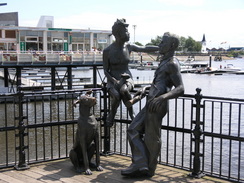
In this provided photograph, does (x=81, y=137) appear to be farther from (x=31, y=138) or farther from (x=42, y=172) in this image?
(x=31, y=138)

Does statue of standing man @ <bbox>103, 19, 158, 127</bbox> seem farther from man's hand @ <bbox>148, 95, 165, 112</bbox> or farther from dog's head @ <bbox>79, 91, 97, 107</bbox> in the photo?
man's hand @ <bbox>148, 95, 165, 112</bbox>

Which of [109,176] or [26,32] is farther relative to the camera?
[26,32]

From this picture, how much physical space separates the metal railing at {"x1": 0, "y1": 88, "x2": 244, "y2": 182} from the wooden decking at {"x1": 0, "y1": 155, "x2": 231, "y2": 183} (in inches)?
7.6

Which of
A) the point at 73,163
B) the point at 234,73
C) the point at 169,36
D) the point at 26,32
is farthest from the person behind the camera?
the point at 234,73

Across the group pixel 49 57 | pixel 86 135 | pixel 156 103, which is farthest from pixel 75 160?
pixel 49 57

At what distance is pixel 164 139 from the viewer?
51.5ft

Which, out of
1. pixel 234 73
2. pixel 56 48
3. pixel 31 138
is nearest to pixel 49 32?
pixel 56 48

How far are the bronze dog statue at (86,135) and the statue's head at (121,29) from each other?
134cm

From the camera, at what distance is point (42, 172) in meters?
6.23

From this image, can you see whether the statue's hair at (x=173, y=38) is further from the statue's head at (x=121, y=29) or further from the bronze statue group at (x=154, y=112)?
the statue's head at (x=121, y=29)

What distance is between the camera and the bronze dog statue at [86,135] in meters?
5.94

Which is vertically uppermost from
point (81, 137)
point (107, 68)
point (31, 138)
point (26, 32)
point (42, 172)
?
point (26, 32)

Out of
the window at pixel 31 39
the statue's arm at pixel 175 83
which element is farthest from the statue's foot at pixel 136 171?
the window at pixel 31 39

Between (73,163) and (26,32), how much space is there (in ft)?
103
